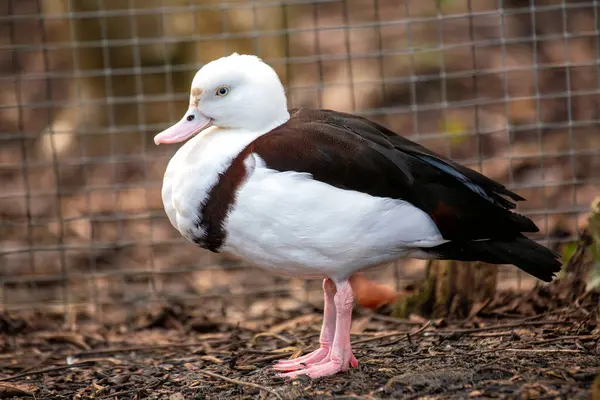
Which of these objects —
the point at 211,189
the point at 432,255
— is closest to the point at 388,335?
the point at 432,255

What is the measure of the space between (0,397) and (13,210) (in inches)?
151

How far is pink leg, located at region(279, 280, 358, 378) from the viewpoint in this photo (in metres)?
3.71

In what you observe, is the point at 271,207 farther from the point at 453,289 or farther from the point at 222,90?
the point at 453,289

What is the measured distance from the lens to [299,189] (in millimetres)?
3508

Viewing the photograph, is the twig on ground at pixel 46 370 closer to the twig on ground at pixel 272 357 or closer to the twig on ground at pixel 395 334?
the twig on ground at pixel 272 357

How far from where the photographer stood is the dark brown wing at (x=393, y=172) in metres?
3.57

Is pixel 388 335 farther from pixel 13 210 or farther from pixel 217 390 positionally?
pixel 13 210

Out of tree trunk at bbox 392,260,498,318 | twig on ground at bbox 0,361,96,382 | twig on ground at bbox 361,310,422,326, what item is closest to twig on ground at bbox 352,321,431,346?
twig on ground at bbox 361,310,422,326

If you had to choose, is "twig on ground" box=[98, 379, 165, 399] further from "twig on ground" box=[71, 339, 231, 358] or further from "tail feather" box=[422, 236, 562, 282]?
"tail feather" box=[422, 236, 562, 282]

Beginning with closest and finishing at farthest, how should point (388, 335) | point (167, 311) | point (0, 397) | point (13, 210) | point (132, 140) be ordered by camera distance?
point (0, 397)
point (388, 335)
point (167, 311)
point (13, 210)
point (132, 140)

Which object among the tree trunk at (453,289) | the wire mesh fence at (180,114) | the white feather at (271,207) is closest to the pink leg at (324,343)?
the white feather at (271,207)

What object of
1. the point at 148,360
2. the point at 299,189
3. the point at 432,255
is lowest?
the point at 148,360

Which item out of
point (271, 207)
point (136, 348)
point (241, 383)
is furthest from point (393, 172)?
point (136, 348)

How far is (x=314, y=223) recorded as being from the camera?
3516 mm
